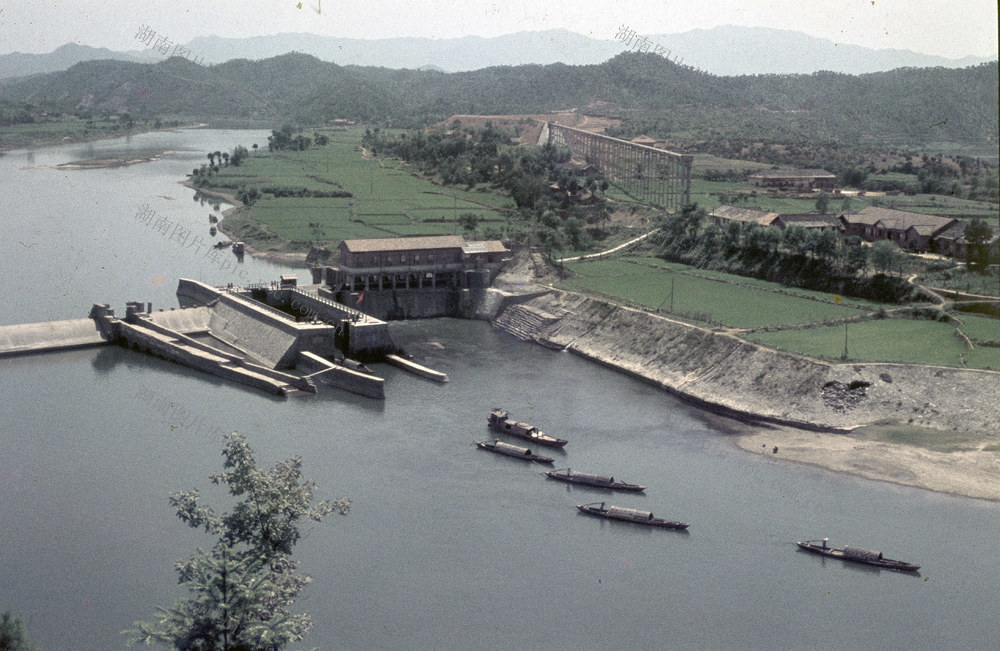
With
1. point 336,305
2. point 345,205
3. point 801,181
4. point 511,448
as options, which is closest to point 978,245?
point 511,448

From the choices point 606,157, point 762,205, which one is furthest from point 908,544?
point 606,157

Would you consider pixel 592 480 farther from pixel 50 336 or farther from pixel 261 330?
pixel 50 336

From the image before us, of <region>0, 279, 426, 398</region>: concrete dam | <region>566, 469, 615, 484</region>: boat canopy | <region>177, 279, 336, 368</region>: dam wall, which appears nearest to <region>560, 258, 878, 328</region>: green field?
<region>0, 279, 426, 398</region>: concrete dam

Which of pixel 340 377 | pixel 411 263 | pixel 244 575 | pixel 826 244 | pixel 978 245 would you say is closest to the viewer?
pixel 244 575

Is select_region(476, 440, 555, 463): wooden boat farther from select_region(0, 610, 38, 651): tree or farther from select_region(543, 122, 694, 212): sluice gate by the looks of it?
select_region(543, 122, 694, 212): sluice gate

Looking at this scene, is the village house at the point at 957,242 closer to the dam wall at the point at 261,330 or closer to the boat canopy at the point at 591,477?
the boat canopy at the point at 591,477

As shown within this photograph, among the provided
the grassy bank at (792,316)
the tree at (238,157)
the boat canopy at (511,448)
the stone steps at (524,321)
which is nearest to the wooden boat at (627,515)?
the boat canopy at (511,448)

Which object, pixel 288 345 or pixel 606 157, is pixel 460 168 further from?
pixel 288 345
